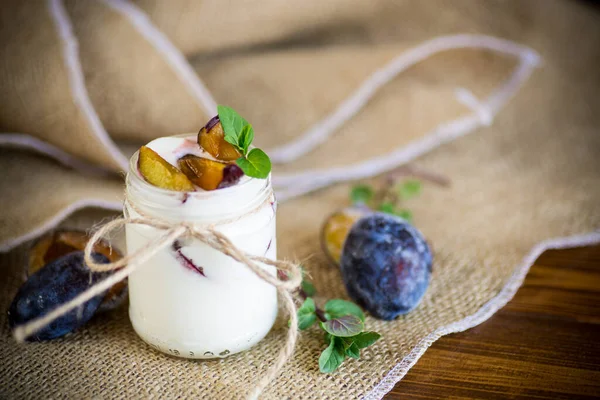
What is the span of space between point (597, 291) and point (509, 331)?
181 millimetres

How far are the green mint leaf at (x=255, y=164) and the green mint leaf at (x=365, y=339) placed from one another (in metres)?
0.23

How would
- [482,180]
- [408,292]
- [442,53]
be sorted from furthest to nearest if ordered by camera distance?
[442,53] → [482,180] → [408,292]

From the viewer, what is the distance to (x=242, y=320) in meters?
0.74

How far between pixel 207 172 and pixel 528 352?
17.6 inches

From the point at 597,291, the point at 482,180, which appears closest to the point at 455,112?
the point at 482,180

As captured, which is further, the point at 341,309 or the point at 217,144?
the point at 341,309

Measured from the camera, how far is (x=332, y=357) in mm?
750

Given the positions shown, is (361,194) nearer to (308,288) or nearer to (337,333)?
(308,288)

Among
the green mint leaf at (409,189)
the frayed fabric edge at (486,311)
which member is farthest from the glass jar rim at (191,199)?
the green mint leaf at (409,189)

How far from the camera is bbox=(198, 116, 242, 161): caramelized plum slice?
0.71 metres

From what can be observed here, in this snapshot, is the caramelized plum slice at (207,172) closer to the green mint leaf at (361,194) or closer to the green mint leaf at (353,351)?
the green mint leaf at (353,351)

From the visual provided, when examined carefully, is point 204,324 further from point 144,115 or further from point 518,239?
point 518,239

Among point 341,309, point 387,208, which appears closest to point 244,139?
point 341,309

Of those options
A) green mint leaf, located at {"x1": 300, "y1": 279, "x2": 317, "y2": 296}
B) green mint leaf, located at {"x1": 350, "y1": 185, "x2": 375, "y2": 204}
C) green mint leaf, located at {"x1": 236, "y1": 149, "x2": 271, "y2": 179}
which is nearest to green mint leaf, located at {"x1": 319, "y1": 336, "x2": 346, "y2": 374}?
green mint leaf, located at {"x1": 300, "y1": 279, "x2": 317, "y2": 296}
